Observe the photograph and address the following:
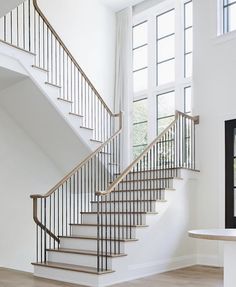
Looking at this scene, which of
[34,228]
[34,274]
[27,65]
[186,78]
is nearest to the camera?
[34,274]

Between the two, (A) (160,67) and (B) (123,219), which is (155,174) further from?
(A) (160,67)

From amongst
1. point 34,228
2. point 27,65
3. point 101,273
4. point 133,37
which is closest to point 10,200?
point 34,228

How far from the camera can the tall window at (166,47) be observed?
9.04 m

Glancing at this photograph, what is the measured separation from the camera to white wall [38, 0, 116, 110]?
29.0 ft

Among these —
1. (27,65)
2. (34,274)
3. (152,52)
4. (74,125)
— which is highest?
(152,52)

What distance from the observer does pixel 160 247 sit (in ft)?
20.3

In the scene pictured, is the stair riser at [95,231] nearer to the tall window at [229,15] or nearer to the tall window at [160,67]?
the tall window at [160,67]

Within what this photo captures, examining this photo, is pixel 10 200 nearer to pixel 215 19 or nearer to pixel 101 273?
pixel 101 273

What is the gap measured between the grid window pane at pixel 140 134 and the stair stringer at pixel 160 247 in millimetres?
2548

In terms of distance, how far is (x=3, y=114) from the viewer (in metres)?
7.58

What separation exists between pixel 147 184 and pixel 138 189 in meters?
0.16

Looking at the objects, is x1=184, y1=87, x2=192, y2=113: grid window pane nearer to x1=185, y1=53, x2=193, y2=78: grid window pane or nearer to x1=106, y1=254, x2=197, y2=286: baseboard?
x1=185, y1=53, x2=193, y2=78: grid window pane

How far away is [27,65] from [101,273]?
10.6 ft

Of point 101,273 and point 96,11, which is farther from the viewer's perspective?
point 96,11
